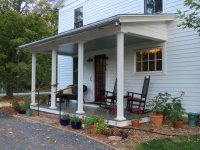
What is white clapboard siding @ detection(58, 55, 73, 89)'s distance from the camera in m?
13.5

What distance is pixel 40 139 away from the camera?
20.0ft

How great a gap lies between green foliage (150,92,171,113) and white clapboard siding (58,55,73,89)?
18.9ft

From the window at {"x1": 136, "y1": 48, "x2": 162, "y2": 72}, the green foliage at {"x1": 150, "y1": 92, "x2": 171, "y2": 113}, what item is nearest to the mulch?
the green foliage at {"x1": 150, "y1": 92, "x2": 171, "y2": 113}

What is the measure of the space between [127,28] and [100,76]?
4.61m

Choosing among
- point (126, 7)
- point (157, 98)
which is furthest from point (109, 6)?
point (157, 98)

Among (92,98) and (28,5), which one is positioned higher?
(28,5)

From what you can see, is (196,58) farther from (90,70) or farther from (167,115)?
(90,70)

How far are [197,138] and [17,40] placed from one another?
37.4 feet

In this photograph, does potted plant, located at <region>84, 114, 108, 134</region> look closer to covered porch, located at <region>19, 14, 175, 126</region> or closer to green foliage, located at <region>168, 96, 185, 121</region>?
covered porch, located at <region>19, 14, 175, 126</region>

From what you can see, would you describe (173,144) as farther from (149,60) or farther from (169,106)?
(149,60)

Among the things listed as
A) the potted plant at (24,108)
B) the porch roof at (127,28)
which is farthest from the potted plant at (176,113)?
the potted plant at (24,108)

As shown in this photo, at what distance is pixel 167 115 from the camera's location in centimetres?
779

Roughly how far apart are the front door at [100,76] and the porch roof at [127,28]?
8.24 feet

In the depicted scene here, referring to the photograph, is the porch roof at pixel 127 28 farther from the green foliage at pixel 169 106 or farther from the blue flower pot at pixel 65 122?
the blue flower pot at pixel 65 122
